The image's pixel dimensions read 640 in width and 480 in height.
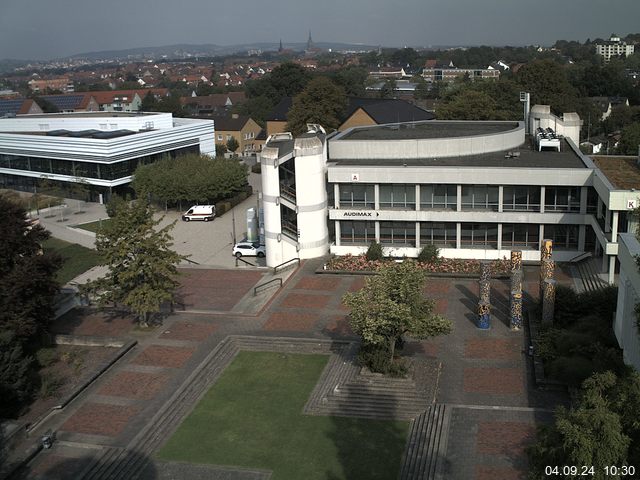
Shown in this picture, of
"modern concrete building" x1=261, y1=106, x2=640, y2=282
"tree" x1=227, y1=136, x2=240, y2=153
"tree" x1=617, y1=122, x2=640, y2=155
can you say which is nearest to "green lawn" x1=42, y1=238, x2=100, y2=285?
"modern concrete building" x1=261, y1=106, x2=640, y2=282

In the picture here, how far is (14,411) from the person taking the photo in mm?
25594

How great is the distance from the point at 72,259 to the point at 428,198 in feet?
82.1

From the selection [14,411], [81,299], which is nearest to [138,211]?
[81,299]

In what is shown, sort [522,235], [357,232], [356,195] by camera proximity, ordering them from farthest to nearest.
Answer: [357,232]
[356,195]
[522,235]

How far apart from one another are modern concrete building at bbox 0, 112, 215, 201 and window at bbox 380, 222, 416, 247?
34.6 metres

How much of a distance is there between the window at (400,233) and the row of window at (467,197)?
101 cm

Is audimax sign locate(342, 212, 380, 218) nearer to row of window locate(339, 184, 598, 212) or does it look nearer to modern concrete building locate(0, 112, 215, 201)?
row of window locate(339, 184, 598, 212)

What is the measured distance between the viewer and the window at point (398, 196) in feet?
135

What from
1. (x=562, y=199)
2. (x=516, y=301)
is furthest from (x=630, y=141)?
(x=516, y=301)

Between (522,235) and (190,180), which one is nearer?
(522,235)

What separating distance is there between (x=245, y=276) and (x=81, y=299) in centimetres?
879

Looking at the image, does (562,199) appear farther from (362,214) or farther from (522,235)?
(362,214)

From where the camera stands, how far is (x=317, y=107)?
81.0m

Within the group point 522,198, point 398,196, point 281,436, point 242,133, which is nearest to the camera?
point 281,436
